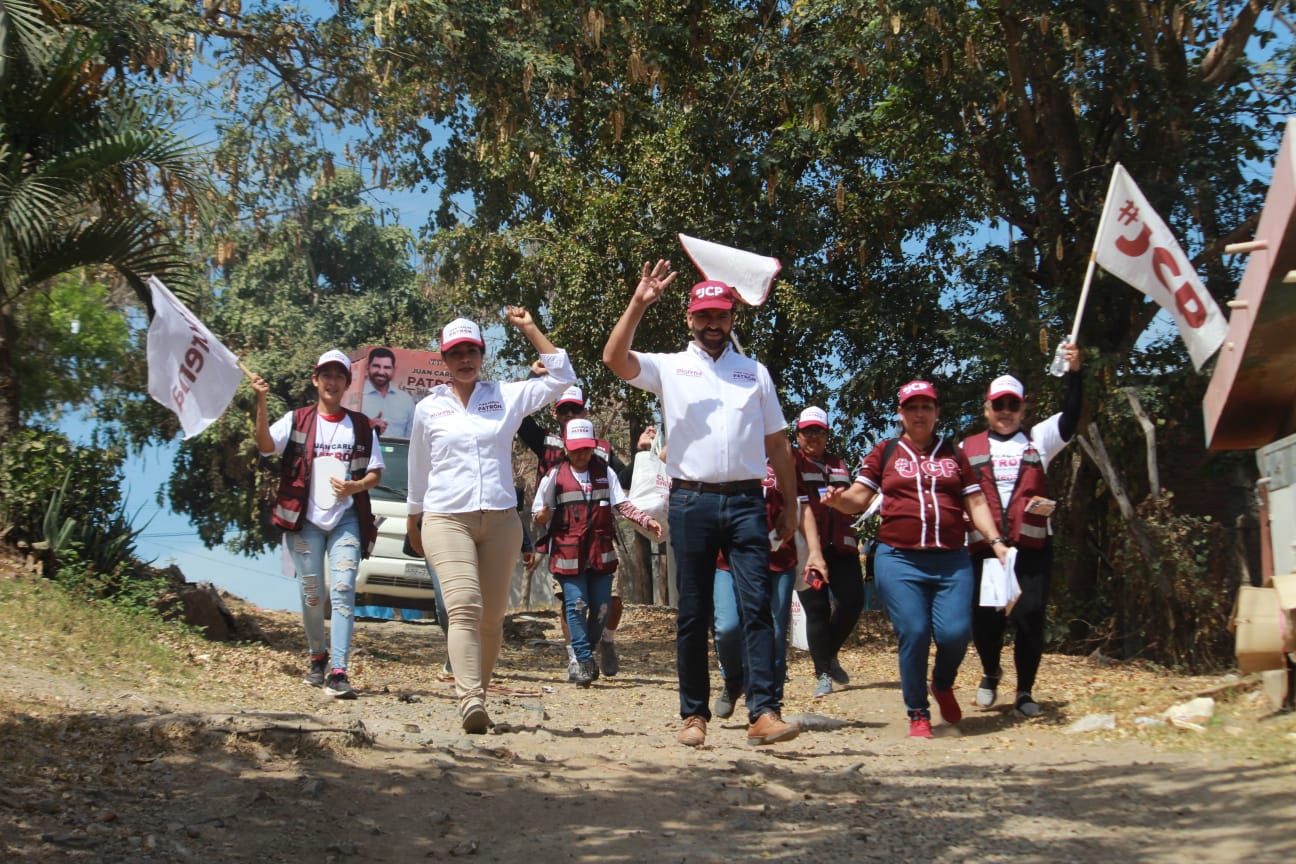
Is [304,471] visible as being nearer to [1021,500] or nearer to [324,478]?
[324,478]

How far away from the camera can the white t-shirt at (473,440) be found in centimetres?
721

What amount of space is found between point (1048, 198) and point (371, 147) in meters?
6.98

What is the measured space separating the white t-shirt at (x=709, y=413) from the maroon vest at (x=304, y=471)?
2705 millimetres

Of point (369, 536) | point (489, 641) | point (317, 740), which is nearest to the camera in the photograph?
point (317, 740)

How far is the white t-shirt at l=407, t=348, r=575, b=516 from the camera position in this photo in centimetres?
721

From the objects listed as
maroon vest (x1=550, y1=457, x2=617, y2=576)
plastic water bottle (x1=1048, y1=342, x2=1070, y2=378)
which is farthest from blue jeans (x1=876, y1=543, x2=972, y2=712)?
maroon vest (x1=550, y1=457, x2=617, y2=576)

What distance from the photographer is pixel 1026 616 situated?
829 centimetres

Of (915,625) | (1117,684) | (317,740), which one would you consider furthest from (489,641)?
(1117,684)

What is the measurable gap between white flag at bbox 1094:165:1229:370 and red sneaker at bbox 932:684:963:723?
2.24 meters

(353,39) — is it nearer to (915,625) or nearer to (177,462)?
(915,625)

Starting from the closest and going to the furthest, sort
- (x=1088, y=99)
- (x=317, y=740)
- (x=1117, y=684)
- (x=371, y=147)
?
(x=317, y=740) < (x=1117, y=684) < (x=1088, y=99) < (x=371, y=147)

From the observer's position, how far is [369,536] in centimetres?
895

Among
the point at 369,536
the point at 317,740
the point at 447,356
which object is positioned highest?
the point at 447,356

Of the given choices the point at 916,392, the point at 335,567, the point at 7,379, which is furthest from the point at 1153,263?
the point at 7,379
